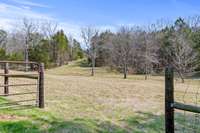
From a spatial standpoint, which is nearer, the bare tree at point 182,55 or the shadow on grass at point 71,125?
the shadow on grass at point 71,125

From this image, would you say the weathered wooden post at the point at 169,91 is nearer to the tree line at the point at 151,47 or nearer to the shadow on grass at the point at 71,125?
the shadow on grass at the point at 71,125

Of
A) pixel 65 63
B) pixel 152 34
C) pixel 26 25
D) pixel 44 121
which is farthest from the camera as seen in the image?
pixel 65 63

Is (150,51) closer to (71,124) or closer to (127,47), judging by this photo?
(127,47)

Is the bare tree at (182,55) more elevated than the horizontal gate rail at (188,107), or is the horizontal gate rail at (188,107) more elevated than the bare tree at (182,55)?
the bare tree at (182,55)

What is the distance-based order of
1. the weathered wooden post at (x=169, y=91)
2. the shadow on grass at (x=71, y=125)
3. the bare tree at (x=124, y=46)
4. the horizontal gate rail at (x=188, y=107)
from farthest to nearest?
the bare tree at (x=124, y=46)
the shadow on grass at (x=71, y=125)
the weathered wooden post at (x=169, y=91)
the horizontal gate rail at (x=188, y=107)

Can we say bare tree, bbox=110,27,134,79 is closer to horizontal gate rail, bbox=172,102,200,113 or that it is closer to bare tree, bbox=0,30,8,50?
bare tree, bbox=0,30,8,50

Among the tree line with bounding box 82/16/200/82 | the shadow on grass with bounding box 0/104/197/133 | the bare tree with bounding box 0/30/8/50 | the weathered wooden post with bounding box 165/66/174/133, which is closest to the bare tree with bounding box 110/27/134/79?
the tree line with bounding box 82/16/200/82

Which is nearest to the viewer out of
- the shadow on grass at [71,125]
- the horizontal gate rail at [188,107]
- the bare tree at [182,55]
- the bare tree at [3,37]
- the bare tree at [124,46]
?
the horizontal gate rail at [188,107]

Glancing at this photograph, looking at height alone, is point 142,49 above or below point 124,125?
above

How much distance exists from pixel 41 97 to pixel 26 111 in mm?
926

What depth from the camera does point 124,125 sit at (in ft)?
22.9

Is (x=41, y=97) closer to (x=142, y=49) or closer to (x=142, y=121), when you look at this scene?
(x=142, y=121)

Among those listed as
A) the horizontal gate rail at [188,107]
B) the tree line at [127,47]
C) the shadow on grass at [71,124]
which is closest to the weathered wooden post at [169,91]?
the horizontal gate rail at [188,107]

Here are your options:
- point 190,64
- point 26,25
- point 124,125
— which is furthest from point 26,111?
point 26,25
